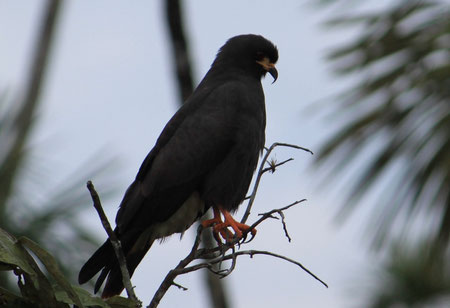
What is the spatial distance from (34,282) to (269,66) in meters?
2.82

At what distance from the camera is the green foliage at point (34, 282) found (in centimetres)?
281

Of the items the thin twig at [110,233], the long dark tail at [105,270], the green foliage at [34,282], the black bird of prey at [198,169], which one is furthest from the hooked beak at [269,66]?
the green foliage at [34,282]

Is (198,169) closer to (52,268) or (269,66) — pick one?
(269,66)

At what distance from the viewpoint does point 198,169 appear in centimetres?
479

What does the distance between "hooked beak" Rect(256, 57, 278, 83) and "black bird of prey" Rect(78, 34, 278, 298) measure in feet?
0.68

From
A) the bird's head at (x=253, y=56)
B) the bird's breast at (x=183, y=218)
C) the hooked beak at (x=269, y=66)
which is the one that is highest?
the bird's head at (x=253, y=56)

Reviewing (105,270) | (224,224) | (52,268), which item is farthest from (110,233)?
(224,224)

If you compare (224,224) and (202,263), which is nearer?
(202,263)

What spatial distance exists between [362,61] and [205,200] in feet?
8.33

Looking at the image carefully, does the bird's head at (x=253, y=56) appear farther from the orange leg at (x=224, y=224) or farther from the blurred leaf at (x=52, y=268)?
the blurred leaf at (x=52, y=268)

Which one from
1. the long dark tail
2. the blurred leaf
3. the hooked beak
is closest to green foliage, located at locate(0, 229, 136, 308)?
the blurred leaf

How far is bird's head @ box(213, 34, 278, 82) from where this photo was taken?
5457 millimetres

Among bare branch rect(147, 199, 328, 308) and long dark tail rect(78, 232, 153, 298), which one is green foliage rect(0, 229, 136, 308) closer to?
bare branch rect(147, 199, 328, 308)

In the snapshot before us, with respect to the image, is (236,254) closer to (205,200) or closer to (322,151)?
(205,200)
